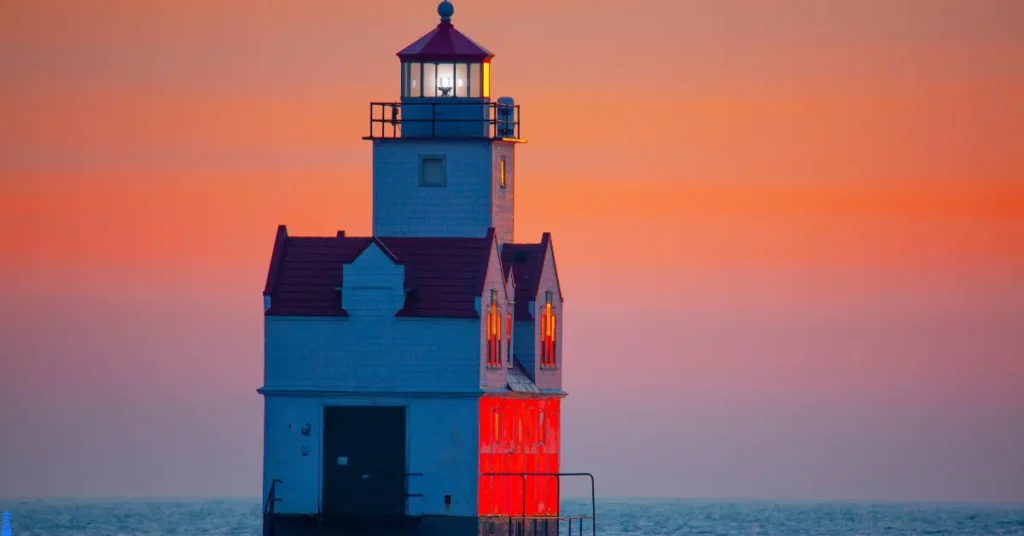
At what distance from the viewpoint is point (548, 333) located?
85.5 meters

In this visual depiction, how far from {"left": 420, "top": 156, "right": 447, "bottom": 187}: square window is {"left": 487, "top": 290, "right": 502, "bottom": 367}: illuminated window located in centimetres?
508

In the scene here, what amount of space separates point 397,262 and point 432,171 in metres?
5.63

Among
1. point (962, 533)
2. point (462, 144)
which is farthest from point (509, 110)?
point (962, 533)

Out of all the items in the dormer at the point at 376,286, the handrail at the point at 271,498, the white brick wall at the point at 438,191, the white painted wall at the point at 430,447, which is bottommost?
the handrail at the point at 271,498

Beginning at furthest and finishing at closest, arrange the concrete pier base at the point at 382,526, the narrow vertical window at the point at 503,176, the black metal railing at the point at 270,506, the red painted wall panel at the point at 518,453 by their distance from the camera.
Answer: the narrow vertical window at the point at 503,176
the red painted wall panel at the point at 518,453
the black metal railing at the point at 270,506
the concrete pier base at the point at 382,526


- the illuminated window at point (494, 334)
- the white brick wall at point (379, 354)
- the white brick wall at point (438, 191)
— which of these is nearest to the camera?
the white brick wall at point (379, 354)

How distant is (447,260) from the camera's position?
79.1 meters

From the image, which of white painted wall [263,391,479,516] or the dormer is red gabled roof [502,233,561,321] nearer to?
the dormer

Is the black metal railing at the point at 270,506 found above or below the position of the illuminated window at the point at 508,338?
below

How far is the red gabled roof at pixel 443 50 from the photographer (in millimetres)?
83562

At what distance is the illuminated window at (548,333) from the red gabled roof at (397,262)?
646cm

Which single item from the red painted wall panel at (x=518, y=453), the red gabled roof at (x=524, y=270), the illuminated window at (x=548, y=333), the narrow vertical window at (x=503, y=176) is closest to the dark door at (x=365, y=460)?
the red painted wall panel at (x=518, y=453)

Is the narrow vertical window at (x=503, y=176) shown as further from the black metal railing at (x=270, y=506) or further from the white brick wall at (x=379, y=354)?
the black metal railing at (x=270, y=506)

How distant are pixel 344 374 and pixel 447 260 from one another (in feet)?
14.7
